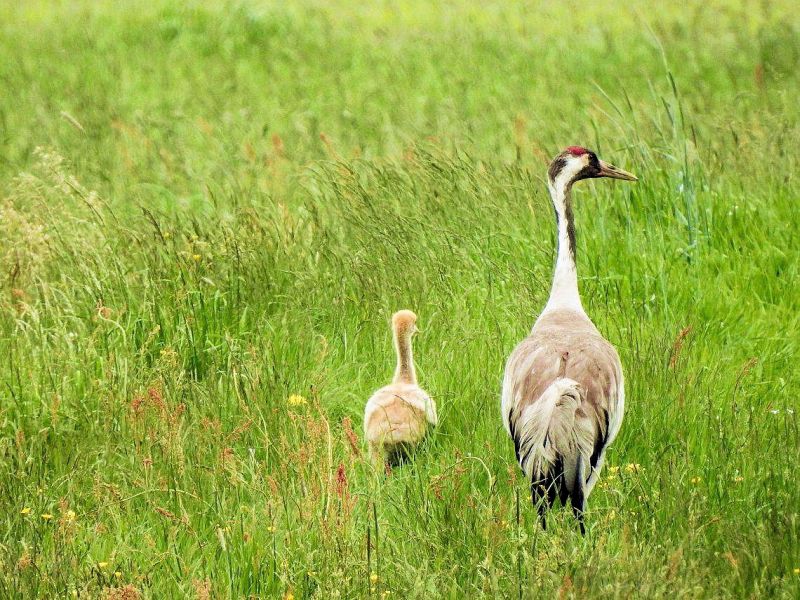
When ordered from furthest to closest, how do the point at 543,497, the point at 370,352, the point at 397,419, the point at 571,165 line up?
the point at 370,352, the point at 571,165, the point at 397,419, the point at 543,497

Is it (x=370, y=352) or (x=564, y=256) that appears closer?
(x=564, y=256)

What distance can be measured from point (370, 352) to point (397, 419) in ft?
3.05

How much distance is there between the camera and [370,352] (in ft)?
19.0

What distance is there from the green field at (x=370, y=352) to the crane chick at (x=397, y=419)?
0.10 m

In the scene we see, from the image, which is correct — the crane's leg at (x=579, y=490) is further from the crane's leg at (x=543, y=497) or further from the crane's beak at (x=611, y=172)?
the crane's beak at (x=611, y=172)

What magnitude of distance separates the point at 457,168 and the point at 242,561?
11.2 feet

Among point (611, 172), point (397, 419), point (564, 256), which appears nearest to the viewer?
point (397, 419)

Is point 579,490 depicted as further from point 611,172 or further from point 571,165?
point 611,172

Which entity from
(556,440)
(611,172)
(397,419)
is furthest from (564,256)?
(556,440)

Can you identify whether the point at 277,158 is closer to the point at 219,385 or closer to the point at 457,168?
the point at 457,168

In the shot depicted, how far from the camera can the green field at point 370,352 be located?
12.5 feet

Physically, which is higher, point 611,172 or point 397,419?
point 611,172

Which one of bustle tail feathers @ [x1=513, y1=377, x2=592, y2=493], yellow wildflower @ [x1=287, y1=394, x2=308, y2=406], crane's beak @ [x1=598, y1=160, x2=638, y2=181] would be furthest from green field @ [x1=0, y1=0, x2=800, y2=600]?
crane's beak @ [x1=598, y1=160, x2=638, y2=181]

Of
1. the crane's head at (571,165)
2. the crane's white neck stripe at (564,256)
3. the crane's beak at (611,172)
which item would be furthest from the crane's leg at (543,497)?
the crane's beak at (611,172)
